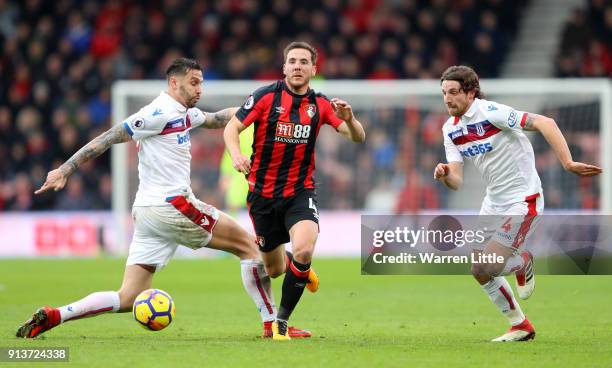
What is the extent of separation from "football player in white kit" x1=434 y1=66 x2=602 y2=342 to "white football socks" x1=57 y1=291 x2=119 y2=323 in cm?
275

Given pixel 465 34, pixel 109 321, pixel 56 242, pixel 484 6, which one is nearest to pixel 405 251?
pixel 109 321

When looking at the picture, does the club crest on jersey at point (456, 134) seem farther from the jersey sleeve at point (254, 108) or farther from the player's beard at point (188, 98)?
the player's beard at point (188, 98)

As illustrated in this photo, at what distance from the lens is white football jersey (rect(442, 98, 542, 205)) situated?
9156mm

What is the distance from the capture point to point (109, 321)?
35.3ft

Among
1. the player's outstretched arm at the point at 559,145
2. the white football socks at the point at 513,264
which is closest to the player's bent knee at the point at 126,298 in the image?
the white football socks at the point at 513,264

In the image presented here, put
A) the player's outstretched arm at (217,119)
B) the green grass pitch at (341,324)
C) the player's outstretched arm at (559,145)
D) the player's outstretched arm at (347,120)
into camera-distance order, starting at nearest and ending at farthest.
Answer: the green grass pitch at (341,324), the player's outstretched arm at (559,145), the player's outstretched arm at (347,120), the player's outstretched arm at (217,119)

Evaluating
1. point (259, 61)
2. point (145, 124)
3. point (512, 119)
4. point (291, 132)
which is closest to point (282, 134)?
point (291, 132)

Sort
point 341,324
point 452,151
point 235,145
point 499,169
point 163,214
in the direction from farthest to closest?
1. point 341,324
2. point 452,151
3. point 499,169
4. point 163,214
5. point 235,145

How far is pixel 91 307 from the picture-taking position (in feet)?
29.0

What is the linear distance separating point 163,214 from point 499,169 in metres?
2.79

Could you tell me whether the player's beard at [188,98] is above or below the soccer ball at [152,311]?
above

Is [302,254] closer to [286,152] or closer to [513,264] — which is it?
[286,152]

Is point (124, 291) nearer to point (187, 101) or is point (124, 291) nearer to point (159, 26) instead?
point (187, 101)

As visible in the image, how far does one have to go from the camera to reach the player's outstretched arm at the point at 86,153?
8461 mm
